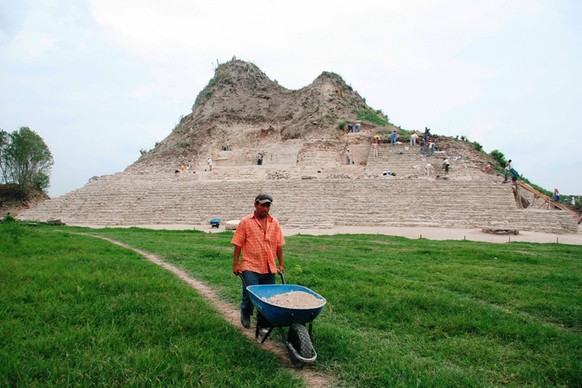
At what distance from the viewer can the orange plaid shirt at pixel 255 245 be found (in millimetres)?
4547

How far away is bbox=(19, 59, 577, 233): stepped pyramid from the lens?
19234 millimetres

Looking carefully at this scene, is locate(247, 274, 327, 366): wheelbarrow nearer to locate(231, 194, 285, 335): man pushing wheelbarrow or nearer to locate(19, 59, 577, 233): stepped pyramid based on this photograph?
locate(231, 194, 285, 335): man pushing wheelbarrow

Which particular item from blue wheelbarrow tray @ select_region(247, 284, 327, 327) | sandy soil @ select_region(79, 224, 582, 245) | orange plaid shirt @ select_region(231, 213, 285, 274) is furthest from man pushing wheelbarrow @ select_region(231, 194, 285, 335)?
sandy soil @ select_region(79, 224, 582, 245)

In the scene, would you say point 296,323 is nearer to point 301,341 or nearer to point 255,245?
point 301,341

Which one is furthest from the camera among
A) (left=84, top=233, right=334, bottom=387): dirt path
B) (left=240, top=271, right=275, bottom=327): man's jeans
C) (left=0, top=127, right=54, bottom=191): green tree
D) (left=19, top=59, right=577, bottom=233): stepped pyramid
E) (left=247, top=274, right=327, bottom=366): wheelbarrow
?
(left=0, top=127, right=54, bottom=191): green tree

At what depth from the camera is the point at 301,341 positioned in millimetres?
3580

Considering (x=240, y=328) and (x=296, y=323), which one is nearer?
(x=296, y=323)

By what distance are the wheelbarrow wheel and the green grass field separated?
8.1 inches

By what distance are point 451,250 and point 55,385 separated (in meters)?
9.98

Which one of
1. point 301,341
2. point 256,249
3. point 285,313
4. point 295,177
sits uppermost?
point 295,177

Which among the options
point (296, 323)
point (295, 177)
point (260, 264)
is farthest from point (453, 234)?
point (295, 177)

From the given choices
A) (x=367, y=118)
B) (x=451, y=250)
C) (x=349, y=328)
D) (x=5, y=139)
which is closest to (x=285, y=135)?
(x=367, y=118)

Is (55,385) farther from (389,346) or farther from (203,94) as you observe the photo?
(203,94)

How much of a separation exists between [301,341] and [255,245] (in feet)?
4.30
